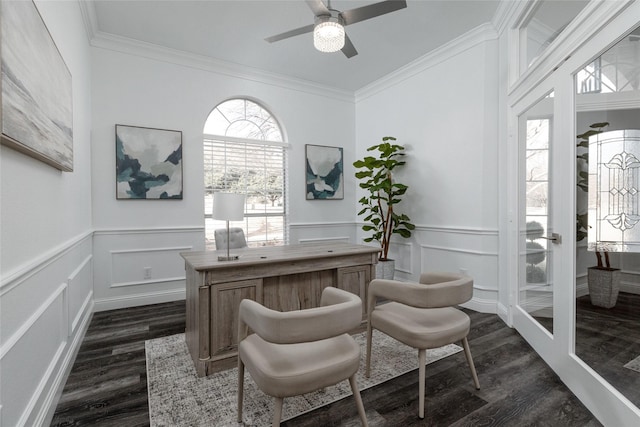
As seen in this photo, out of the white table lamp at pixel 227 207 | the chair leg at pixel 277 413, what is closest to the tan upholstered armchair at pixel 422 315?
the chair leg at pixel 277 413

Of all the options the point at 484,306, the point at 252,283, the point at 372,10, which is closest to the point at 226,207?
the point at 252,283

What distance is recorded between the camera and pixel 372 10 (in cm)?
230

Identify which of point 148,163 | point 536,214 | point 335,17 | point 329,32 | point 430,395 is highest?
point 335,17

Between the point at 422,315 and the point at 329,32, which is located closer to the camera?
the point at 422,315

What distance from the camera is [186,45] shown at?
3881 mm

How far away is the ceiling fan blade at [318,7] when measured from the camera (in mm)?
2180

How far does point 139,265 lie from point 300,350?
3.03 m

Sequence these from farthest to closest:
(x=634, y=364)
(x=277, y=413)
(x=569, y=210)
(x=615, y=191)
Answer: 1. (x=569, y=210)
2. (x=615, y=191)
3. (x=634, y=364)
4. (x=277, y=413)

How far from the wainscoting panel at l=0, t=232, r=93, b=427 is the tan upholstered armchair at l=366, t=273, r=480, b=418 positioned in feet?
5.97

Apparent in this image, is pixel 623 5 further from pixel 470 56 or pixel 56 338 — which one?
pixel 56 338

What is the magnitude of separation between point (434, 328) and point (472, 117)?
271 cm

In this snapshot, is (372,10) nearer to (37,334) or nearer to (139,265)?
(37,334)

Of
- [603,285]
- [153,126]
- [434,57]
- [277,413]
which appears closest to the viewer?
[277,413]

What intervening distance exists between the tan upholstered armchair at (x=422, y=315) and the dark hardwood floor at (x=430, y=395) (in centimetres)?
16
